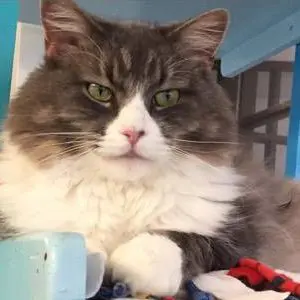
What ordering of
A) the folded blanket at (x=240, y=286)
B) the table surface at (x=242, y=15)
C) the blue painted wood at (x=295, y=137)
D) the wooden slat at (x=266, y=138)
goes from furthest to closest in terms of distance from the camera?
the wooden slat at (x=266, y=138) < the blue painted wood at (x=295, y=137) < the table surface at (x=242, y=15) < the folded blanket at (x=240, y=286)

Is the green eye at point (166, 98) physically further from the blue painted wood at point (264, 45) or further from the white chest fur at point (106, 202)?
the blue painted wood at point (264, 45)

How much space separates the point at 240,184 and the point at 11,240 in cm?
57

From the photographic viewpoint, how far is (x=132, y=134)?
3.17 feet

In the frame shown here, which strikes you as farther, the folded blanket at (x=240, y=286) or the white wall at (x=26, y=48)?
the white wall at (x=26, y=48)

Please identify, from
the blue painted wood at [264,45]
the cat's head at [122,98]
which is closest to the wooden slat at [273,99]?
the blue painted wood at [264,45]

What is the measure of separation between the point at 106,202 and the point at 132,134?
160 millimetres

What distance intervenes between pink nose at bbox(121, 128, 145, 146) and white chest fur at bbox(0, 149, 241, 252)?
121mm

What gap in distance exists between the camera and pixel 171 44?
3.84ft

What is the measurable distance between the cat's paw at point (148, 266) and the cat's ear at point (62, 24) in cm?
42

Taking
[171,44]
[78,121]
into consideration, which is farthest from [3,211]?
[171,44]

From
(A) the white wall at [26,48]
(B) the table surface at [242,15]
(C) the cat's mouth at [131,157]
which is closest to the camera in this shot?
(C) the cat's mouth at [131,157]

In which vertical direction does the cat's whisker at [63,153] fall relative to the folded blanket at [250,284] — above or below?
above

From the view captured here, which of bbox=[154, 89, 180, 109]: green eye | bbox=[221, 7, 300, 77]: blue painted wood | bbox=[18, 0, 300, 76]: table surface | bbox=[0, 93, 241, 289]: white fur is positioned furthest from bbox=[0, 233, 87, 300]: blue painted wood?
bbox=[221, 7, 300, 77]: blue painted wood

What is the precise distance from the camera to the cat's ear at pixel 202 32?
1165 millimetres
